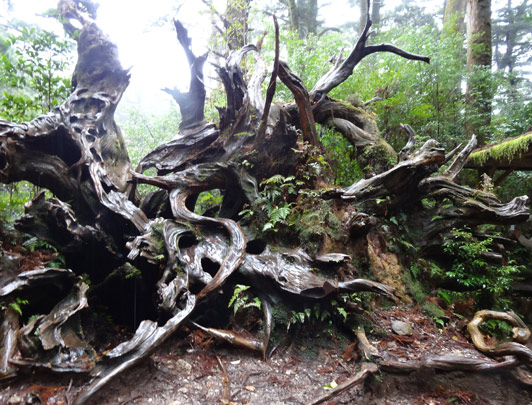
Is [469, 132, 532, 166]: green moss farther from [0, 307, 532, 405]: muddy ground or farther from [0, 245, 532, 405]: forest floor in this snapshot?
[0, 307, 532, 405]: muddy ground

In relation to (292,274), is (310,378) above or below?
below

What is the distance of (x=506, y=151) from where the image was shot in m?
6.71

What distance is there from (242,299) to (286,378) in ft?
3.47

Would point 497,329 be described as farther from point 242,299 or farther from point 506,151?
point 506,151

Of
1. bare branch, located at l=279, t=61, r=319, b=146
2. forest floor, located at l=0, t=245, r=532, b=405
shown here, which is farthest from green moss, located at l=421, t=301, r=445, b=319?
bare branch, located at l=279, t=61, r=319, b=146

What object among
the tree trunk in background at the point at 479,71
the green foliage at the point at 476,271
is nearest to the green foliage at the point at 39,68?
the green foliage at the point at 476,271

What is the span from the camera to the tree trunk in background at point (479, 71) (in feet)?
27.9

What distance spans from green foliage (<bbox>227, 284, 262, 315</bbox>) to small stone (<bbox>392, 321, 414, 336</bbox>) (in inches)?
74.5

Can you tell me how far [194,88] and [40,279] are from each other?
4.46 meters

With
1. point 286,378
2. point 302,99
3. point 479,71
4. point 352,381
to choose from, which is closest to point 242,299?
point 286,378

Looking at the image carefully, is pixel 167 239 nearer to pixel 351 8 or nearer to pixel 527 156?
pixel 527 156

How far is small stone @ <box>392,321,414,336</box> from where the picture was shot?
12.6ft

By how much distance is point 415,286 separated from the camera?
488 cm

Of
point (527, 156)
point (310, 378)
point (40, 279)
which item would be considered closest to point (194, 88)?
point (40, 279)
